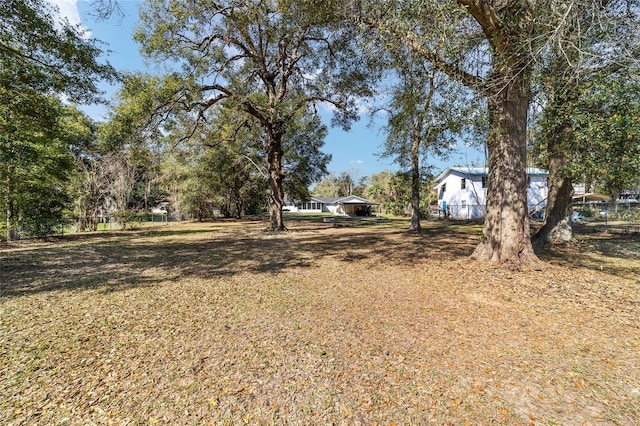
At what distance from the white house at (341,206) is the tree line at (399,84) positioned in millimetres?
29445

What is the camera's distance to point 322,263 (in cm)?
804

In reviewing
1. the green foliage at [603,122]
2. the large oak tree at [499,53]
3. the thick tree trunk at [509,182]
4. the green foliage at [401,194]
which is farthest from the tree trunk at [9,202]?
the green foliage at [401,194]

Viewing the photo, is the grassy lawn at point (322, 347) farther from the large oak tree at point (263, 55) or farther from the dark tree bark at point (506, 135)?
the large oak tree at point (263, 55)

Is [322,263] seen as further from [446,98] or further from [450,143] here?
[446,98]

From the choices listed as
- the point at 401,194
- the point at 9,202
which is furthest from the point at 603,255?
the point at 401,194

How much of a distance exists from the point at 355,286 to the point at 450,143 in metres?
4.32

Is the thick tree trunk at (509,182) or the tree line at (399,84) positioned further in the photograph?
the thick tree trunk at (509,182)

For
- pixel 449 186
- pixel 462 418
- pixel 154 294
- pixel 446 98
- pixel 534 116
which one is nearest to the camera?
A: pixel 462 418

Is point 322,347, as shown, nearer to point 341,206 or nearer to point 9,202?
point 9,202

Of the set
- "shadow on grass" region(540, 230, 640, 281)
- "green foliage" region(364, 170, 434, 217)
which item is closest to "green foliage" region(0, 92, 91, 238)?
"shadow on grass" region(540, 230, 640, 281)

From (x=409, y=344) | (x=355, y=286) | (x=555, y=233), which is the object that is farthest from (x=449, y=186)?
(x=409, y=344)

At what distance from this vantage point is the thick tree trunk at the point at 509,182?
645 cm

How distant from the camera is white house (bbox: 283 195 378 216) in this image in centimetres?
4614

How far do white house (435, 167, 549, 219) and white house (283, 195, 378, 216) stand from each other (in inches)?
675
